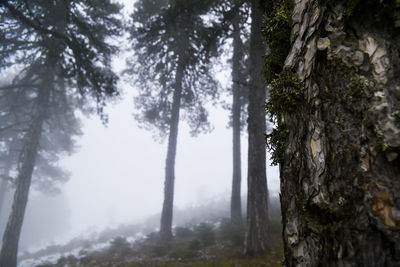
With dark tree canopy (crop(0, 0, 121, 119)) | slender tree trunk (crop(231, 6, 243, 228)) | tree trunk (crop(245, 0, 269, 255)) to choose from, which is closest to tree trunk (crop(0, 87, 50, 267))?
dark tree canopy (crop(0, 0, 121, 119))

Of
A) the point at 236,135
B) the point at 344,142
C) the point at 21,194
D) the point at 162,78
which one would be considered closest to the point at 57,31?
the point at 162,78

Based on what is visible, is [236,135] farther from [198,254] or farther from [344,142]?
[344,142]

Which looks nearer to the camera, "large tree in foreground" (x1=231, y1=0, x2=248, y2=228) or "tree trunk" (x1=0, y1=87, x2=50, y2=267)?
"tree trunk" (x1=0, y1=87, x2=50, y2=267)

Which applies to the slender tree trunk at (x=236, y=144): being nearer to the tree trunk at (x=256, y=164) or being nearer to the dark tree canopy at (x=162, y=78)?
the dark tree canopy at (x=162, y=78)

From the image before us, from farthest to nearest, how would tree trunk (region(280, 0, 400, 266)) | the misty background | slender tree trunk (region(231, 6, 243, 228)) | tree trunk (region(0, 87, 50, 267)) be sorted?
the misty background → slender tree trunk (region(231, 6, 243, 228)) → tree trunk (region(0, 87, 50, 267)) → tree trunk (region(280, 0, 400, 266))

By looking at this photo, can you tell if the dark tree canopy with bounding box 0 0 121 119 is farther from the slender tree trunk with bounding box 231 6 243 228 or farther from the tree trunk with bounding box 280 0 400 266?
the tree trunk with bounding box 280 0 400 266

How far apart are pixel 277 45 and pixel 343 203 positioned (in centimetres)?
87

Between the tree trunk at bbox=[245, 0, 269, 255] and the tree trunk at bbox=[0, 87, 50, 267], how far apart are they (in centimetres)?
969

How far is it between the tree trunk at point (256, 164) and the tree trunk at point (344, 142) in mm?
4709

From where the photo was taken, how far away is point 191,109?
13.5m

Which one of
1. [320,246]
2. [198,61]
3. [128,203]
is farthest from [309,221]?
[128,203]

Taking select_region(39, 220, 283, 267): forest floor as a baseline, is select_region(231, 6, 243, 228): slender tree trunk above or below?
above

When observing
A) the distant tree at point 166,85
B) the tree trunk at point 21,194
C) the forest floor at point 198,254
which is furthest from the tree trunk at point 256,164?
the tree trunk at point 21,194

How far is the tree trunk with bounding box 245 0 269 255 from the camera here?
531 cm
